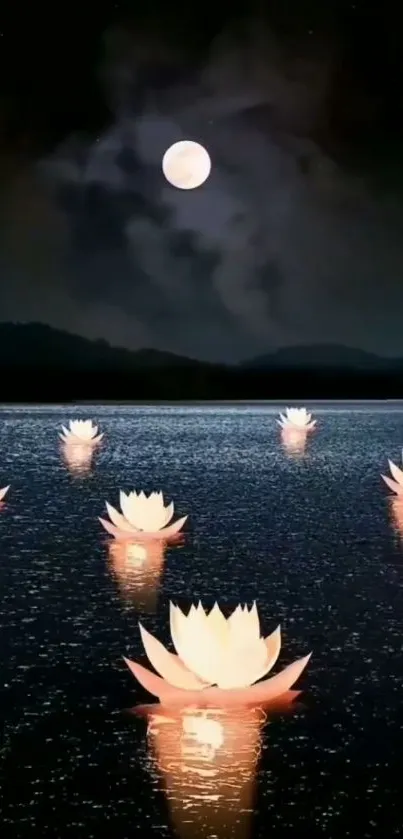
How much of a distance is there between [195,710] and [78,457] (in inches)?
458

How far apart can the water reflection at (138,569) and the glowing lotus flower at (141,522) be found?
7 centimetres

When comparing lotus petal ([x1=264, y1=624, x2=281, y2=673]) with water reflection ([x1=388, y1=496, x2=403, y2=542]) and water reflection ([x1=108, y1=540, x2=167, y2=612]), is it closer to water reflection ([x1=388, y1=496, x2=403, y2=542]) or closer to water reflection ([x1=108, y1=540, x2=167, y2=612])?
water reflection ([x1=108, y1=540, x2=167, y2=612])

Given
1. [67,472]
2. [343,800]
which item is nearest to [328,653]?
[343,800]

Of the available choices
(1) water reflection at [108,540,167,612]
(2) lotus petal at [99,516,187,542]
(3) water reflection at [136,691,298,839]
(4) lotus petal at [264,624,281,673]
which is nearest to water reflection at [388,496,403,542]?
(2) lotus petal at [99,516,187,542]

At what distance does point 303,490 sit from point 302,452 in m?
5.51

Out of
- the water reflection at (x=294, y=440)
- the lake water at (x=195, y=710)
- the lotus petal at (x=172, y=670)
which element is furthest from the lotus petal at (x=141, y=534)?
the water reflection at (x=294, y=440)

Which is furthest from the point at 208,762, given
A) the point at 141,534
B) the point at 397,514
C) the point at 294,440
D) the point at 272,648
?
the point at 294,440

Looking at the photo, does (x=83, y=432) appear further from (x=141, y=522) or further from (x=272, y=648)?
(x=272, y=648)

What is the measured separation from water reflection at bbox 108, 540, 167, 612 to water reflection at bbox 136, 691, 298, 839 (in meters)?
1.61

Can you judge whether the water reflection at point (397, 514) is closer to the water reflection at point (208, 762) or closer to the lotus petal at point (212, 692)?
the lotus petal at point (212, 692)

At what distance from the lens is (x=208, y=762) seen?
2.94m

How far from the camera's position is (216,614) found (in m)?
3.31

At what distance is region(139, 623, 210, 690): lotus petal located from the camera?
132 inches

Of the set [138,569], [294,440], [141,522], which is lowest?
[294,440]
